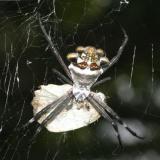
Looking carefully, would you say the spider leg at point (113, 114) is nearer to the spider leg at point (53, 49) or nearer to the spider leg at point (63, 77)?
the spider leg at point (63, 77)

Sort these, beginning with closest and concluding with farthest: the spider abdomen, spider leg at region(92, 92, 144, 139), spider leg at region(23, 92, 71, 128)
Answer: the spider abdomen
spider leg at region(23, 92, 71, 128)
spider leg at region(92, 92, 144, 139)

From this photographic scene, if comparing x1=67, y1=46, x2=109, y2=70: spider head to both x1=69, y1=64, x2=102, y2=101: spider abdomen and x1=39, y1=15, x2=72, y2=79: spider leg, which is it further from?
x1=39, y1=15, x2=72, y2=79: spider leg

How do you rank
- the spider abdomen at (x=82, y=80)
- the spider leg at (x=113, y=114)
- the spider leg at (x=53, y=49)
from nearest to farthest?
the spider abdomen at (x=82, y=80)
the spider leg at (x=53, y=49)
the spider leg at (x=113, y=114)

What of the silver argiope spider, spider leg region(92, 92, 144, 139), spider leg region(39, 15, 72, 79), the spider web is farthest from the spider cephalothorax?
the spider web

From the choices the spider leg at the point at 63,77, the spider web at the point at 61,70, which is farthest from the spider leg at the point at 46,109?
the spider leg at the point at 63,77

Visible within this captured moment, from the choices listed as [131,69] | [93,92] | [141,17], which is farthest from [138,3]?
[93,92]

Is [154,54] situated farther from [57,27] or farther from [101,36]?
[57,27]

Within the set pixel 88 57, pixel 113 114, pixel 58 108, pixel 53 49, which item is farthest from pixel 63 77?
pixel 113 114
